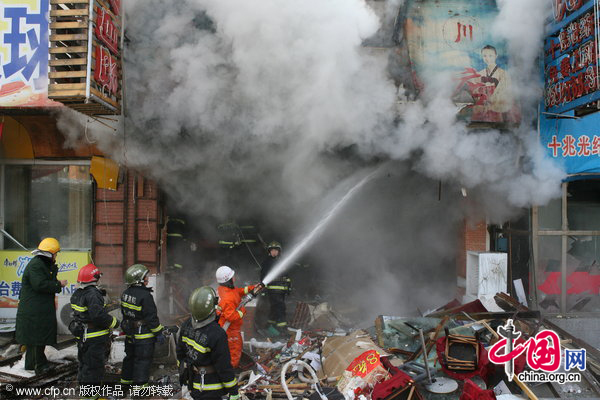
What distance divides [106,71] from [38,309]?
3.44 m

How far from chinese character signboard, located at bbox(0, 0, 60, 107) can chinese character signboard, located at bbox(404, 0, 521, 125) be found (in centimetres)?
581

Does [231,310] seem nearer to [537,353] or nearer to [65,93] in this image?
[65,93]

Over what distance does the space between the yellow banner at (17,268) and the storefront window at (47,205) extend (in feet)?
0.68

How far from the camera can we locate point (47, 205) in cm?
779

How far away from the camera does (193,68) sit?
6.40 meters

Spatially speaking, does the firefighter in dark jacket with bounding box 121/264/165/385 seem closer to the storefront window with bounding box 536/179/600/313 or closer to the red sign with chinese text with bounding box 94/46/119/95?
the red sign with chinese text with bounding box 94/46/119/95

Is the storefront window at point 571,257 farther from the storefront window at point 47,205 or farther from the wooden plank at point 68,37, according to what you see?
the storefront window at point 47,205

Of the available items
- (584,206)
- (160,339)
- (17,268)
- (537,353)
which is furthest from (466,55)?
(17,268)

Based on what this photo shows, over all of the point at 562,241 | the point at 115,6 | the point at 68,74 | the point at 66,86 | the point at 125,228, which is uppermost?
the point at 115,6

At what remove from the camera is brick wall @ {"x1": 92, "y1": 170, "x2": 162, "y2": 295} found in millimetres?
7516

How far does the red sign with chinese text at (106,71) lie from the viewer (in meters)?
5.69

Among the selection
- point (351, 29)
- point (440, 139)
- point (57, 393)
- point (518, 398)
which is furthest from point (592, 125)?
point (57, 393)

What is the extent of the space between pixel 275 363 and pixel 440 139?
440 cm

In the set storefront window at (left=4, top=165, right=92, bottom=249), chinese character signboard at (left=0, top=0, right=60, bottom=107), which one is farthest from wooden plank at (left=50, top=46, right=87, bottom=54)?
storefront window at (left=4, top=165, right=92, bottom=249)
